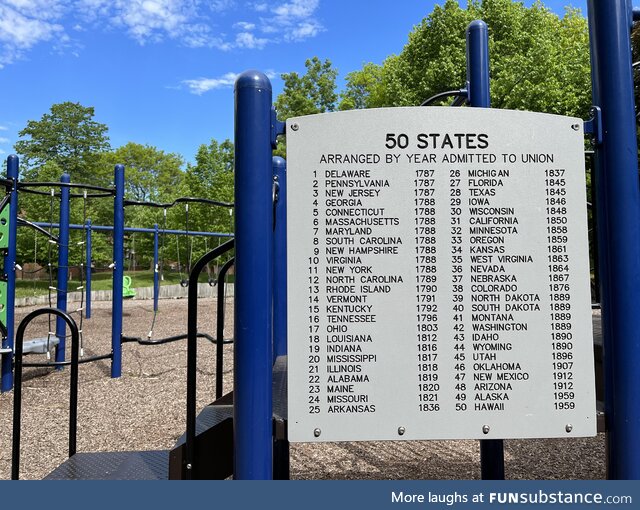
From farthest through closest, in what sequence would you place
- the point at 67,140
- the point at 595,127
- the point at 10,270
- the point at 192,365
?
1. the point at 67,140
2. the point at 10,270
3. the point at 192,365
4. the point at 595,127

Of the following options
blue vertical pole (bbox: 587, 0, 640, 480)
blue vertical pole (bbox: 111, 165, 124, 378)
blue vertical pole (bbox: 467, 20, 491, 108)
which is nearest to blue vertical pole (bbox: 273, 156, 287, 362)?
blue vertical pole (bbox: 467, 20, 491, 108)

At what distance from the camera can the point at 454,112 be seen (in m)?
1.80

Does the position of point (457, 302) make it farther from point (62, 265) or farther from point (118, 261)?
point (62, 265)

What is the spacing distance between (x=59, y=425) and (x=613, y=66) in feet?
16.4

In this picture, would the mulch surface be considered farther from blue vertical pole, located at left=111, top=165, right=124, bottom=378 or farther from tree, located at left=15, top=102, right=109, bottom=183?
tree, located at left=15, top=102, right=109, bottom=183

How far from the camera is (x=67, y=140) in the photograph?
3903 cm

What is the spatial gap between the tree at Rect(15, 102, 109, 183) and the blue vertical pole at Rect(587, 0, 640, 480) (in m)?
41.4

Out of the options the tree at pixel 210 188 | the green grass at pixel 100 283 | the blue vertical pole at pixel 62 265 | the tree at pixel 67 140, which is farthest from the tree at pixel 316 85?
the blue vertical pole at pixel 62 265

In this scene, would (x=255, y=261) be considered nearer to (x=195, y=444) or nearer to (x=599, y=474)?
(x=195, y=444)

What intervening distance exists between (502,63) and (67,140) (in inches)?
1339

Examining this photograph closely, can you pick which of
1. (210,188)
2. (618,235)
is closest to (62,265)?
(618,235)

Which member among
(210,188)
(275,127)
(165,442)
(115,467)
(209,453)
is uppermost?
Answer: (210,188)

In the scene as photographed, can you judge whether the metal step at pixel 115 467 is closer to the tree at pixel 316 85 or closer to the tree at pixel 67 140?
the tree at pixel 316 85

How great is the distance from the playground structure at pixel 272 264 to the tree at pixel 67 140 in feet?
134
